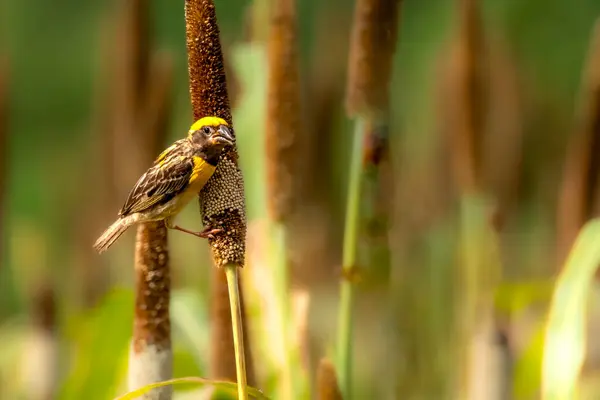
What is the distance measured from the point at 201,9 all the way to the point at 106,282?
0.60 m

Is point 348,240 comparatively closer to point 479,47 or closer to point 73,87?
point 479,47

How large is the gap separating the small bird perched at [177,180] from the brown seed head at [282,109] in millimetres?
127

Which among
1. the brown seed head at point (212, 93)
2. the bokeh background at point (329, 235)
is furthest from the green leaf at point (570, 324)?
the brown seed head at point (212, 93)

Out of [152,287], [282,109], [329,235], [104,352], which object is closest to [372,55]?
[282,109]

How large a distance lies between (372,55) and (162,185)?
174 millimetres

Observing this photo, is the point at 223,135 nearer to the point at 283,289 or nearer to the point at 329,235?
the point at 283,289

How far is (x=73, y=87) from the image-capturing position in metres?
3.40

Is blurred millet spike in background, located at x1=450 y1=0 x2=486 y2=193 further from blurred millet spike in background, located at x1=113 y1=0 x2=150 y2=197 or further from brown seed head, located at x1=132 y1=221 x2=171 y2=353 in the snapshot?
brown seed head, located at x1=132 y1=221 x2=171 y2=353

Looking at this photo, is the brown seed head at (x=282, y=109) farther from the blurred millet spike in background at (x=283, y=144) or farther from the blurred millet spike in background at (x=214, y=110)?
the blurred millet spike in background at (x=214, y=110)

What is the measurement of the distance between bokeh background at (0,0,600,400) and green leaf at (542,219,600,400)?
0.08 meters

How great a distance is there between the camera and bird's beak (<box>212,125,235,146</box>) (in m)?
0.27

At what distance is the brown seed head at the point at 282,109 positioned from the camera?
16.4 inches

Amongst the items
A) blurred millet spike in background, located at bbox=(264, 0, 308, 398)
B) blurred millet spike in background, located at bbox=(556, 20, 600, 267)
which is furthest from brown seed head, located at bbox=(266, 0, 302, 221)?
blurred millet spike in background, located at bbox=(556, 20, 600, 267)

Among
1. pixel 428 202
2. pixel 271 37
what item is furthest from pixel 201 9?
pixel 428 202
